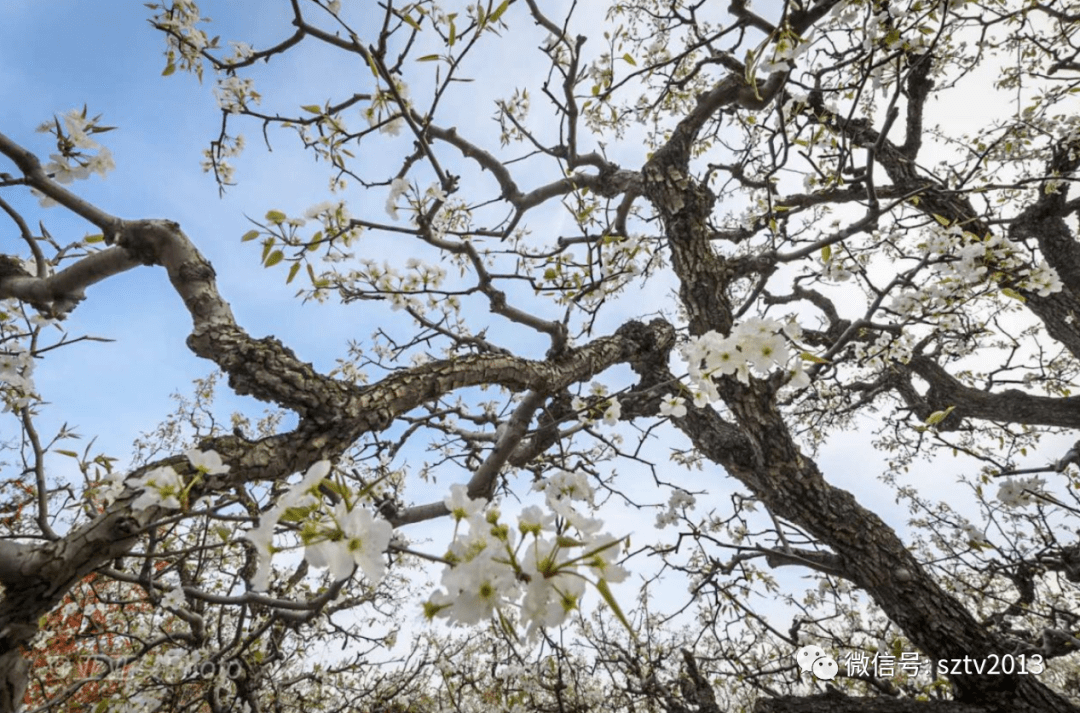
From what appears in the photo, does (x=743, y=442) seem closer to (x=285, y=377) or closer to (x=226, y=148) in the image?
(x=285, y=377)

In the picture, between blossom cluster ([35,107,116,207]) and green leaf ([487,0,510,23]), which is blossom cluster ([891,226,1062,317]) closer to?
green leaf ([487,0,510,23])

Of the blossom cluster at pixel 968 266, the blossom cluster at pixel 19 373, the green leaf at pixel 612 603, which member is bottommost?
the green leaf at pixel 612 603

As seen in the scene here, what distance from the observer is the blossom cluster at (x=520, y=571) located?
0.76m

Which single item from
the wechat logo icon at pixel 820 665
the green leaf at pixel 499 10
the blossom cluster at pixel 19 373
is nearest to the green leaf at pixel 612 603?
the green leaf at pixel 499 10

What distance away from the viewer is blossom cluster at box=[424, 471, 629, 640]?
0.76m

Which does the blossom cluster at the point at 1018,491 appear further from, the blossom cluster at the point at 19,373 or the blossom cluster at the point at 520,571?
the blossom cluster at the point at 19,373

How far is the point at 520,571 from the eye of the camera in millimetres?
767

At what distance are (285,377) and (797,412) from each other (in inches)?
201

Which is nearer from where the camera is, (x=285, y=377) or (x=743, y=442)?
(x=285, y=377)

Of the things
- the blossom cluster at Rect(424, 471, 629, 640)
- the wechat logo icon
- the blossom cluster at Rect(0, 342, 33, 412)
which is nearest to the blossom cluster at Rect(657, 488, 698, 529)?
the wechat logo icon

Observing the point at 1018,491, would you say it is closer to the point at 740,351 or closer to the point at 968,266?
the point at 968,266

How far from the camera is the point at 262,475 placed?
1470 millimetres

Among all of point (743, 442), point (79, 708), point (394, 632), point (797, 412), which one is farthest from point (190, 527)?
point (797, 412)


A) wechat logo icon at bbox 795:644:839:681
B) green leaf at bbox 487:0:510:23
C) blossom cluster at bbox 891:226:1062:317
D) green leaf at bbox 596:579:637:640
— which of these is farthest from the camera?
blossom cluster at bbox 891:226:1062:317
